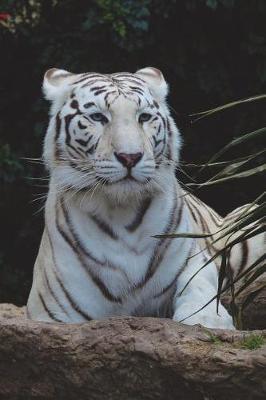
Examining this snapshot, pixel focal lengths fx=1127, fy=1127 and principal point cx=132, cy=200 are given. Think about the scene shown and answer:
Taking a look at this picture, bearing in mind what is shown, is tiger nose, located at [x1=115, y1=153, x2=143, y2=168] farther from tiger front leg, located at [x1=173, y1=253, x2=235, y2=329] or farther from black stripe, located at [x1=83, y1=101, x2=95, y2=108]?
tiger front leg, located at [x1=173, y1=253, x2=235, y2=329]

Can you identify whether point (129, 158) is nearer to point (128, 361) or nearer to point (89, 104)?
point (89, 104)

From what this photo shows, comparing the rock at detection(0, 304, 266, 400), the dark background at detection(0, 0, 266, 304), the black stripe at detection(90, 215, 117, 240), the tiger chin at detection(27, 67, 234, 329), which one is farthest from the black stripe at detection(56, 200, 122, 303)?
the dark background at detection(0, 0, 266, 304)

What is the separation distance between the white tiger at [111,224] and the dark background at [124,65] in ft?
8.33

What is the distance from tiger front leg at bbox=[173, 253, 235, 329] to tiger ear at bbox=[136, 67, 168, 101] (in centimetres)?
85

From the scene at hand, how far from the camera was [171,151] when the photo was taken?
546 centimetres

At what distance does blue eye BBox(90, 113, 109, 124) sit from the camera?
519 centimetres

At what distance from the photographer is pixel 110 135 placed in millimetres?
5016

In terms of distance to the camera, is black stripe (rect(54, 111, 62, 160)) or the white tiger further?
black stripe (rect(54, 111, 62, 160))

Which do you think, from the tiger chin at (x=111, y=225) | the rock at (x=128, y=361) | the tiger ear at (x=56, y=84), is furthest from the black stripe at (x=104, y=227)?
the rock at (x=128, y=361)

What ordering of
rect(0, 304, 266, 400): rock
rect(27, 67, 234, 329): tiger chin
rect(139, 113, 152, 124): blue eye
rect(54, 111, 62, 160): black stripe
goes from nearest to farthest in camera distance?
rect(0, 304, 266, 400): rock
rect(27, 67, 234, 329): tiger chin
rect(139, 113, 152, 124): blue eye
rect(54, 111, 62, 160): black stripe

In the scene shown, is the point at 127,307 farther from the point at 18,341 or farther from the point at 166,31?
the point at 166,31

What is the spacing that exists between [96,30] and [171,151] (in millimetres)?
2757

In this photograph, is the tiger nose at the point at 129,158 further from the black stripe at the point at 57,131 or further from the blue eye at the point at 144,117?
the black stripe at the point at 57,131

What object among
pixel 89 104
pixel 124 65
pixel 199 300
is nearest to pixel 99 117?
pixel 89 104
